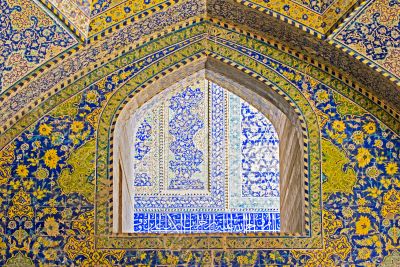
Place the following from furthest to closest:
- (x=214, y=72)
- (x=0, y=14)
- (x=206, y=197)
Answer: (x=206, y=197), (x=214, y=72), (x=0, y=14)

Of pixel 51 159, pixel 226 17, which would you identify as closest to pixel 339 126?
pixel 226 17

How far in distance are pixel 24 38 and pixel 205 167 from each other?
6.21 m

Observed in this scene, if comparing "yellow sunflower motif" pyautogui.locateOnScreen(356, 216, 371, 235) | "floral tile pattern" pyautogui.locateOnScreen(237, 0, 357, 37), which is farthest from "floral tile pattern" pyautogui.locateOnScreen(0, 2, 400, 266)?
"floral tile pattern" pyautogui.locateOnScreen(237, 0, 357, 37)

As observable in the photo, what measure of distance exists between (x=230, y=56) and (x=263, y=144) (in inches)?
225

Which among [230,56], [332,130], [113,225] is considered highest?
[230,56]

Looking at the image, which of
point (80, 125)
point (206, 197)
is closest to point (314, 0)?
point (80, 125)

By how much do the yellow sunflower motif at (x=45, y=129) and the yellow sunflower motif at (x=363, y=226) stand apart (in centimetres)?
243

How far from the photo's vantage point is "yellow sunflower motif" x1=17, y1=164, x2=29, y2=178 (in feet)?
30.9

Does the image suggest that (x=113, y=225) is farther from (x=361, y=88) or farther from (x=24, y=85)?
(x=361, y=88)

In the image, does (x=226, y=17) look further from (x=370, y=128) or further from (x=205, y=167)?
(x=205, y=167)

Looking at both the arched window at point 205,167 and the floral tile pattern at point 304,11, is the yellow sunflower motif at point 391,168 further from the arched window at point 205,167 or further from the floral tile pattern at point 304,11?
the arched window at point 205,167

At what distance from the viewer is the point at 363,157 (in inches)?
372

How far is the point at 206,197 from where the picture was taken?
15.1 m

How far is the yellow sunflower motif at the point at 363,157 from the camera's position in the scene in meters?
9.42
